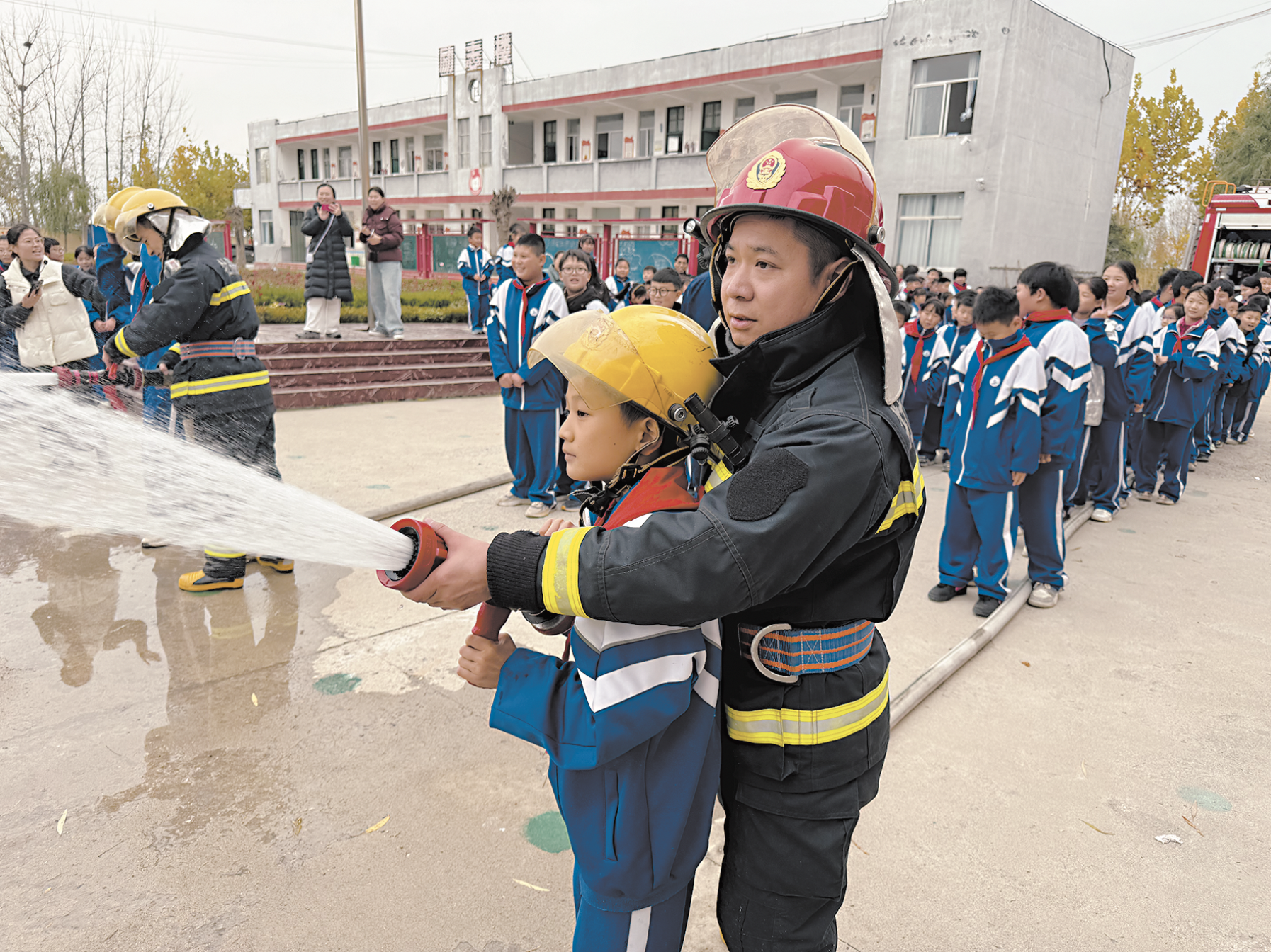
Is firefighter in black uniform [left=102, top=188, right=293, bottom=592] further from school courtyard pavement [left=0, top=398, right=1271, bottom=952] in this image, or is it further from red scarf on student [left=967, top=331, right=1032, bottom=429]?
red scarf on student [left=967, top=331, right=1032, bottom=429]

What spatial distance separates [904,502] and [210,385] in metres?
A: 4.58

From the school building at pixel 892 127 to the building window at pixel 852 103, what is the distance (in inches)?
2.1

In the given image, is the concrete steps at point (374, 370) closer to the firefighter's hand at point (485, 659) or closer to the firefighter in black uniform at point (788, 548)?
the firefighter's hand at point (485, 659)

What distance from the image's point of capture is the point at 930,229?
79.5ft

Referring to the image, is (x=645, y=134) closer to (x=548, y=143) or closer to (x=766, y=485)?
(x=548, y=143)

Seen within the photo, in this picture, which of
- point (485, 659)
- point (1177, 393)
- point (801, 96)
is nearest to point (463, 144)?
point (801, 96)

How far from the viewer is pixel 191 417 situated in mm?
4891

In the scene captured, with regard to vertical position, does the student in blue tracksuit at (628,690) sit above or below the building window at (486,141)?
below

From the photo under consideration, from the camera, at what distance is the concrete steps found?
10.8m

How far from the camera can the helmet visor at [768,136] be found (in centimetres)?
176

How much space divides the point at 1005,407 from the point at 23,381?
548 cm

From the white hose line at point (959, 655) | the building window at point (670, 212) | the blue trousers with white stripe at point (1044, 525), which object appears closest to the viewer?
the white hose line at point (959, 655)

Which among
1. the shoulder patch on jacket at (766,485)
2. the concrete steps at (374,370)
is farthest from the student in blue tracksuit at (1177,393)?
the concrete steps at (374,370)

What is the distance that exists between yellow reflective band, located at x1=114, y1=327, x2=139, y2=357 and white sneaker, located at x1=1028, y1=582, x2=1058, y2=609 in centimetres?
577
